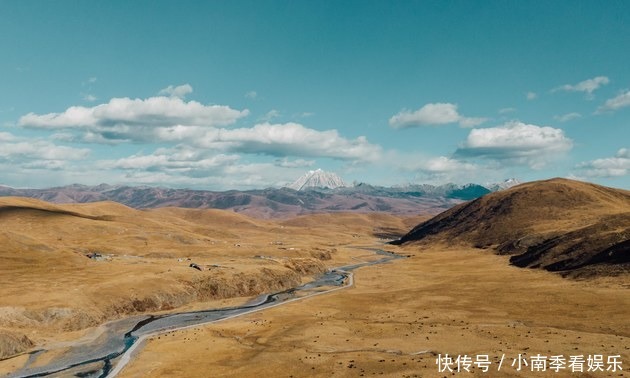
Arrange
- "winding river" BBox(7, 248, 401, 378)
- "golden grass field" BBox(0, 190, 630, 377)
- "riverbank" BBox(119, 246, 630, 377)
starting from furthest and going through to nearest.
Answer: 1. "winding river" BBox(7, 248, 401, 378)
2. "golden grass field" BBox(0, 190, 630, 377)
3. "riverbank" BBox(119, 246, 630, 377)

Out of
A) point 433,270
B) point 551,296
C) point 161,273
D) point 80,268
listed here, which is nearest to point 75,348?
point 161,273

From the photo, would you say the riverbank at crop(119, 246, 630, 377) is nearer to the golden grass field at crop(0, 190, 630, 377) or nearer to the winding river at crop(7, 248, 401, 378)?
the golden grass field at crop(0, 190, 630, 377)

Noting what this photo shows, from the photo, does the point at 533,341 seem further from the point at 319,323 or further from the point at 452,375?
the point at 319,323

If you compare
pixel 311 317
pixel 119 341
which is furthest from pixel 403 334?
pixel 119 341

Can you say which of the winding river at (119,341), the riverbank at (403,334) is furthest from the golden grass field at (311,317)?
the winding river at (119,341)

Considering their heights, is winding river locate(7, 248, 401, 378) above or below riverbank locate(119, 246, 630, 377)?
below

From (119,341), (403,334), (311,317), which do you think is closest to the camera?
(403,334)

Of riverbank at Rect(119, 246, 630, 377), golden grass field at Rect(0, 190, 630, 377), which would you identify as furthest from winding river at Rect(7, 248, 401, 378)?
riverbank at Rect(119, 246, 630, 377)

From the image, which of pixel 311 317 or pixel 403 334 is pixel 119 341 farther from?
pixel 403 334
